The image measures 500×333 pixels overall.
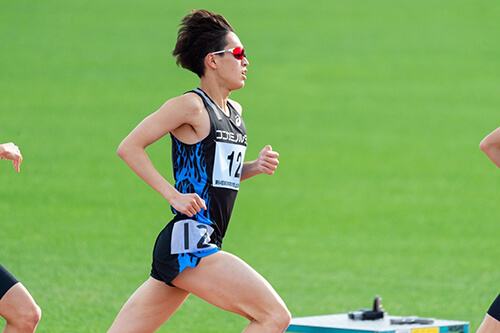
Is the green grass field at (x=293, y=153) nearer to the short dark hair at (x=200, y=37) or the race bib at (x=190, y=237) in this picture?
the race bib at (x=190, y=237)

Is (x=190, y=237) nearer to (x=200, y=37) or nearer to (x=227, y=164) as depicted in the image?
(x=227, y=164)

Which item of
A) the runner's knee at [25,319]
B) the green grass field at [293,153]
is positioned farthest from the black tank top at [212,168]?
the green grass field at [293,153]

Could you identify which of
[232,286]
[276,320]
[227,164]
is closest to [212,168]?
[227,164]

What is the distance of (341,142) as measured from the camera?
834 inches

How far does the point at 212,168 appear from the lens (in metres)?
4.86

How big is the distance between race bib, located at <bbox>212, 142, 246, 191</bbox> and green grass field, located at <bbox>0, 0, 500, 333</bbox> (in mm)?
3594

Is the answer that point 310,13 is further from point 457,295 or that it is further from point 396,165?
point 457,295

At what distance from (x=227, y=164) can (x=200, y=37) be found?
0.71 metres

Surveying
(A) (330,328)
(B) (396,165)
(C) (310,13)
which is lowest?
(A) (330,328)

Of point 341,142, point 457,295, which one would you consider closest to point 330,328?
point 457,295

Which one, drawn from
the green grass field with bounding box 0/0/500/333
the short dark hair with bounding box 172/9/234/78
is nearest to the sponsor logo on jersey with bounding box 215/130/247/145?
the short dark hair with bounding box 172/9/234/78

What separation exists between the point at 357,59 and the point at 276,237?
14.2 metres

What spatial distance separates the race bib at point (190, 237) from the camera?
4711mm

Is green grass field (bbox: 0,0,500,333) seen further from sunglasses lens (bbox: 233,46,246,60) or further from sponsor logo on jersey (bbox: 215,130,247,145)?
sunglasses lens (bbox: 233,46,246,60)
